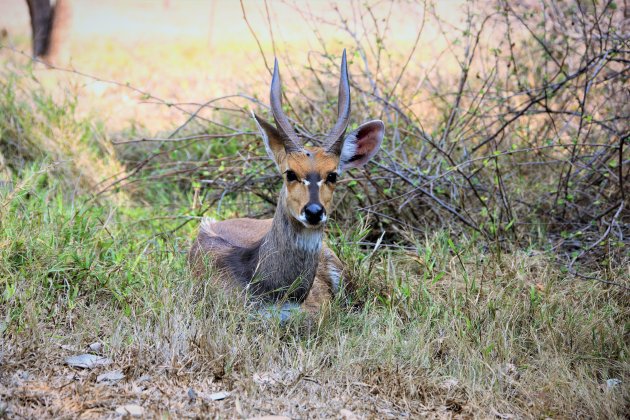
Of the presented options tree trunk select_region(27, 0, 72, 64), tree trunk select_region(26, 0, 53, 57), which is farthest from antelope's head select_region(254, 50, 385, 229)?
tree trunk select_region(26, 0, 53, 57)

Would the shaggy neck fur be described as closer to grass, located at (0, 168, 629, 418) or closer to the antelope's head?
the antelope's head

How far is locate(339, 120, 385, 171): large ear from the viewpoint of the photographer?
16.3 ft

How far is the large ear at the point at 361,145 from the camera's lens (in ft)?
16.3

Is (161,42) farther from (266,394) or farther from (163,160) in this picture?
(266,394)

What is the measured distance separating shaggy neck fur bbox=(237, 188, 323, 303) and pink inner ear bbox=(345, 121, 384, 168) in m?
0.53

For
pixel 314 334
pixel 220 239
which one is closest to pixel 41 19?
pixel 220 239

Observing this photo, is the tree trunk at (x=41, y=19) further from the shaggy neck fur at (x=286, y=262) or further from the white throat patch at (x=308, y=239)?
the white throat patch at (x=308, y=239)

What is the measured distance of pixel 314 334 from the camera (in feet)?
15.5

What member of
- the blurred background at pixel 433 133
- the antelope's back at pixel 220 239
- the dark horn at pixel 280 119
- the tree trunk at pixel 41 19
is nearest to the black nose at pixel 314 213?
the dark horn at pixel 280 119

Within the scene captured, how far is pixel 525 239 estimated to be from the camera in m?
6.01

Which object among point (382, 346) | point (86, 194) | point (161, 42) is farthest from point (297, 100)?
point (161, 42)

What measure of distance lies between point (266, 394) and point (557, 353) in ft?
5.39

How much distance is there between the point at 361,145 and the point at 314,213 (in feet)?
2.53

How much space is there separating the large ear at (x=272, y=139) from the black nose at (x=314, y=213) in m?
0.52
